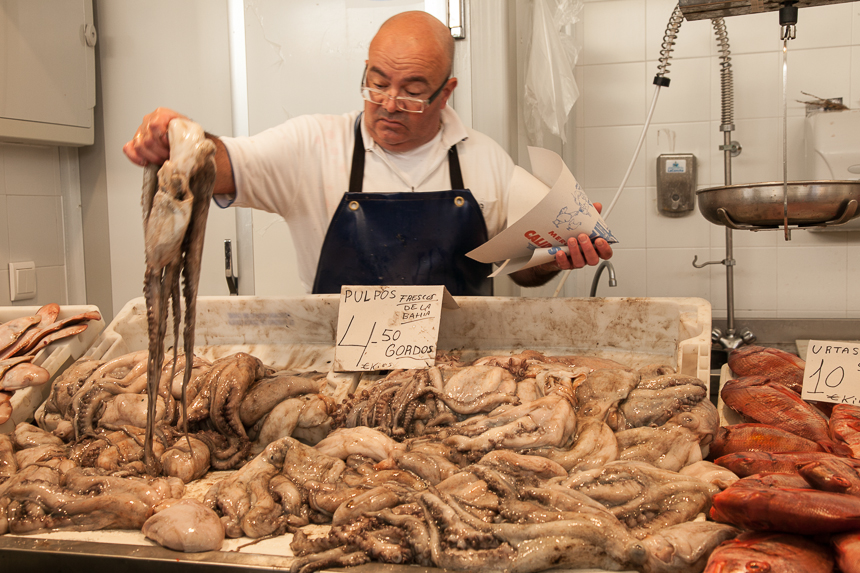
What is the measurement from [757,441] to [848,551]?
48 centimetres

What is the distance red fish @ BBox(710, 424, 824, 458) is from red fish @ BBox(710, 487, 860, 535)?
36cm

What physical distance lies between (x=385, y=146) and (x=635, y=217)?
1792mm

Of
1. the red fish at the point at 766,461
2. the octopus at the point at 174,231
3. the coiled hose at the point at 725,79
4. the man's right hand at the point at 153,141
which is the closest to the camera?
the red fish at the point at 766,461

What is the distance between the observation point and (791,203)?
1.57m

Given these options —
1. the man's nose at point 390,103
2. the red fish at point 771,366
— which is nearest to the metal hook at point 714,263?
the red fish at point 771,366

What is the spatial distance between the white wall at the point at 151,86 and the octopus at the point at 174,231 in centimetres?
215

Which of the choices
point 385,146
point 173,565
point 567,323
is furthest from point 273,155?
point 173,565

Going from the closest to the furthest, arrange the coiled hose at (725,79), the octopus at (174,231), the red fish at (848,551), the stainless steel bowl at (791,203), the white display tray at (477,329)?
the red fish at (848,551)
the octopus at (174,231)
the stainless steel bowl at (791,203)
the white display tray at (477,329)
the coiled hose at (725,79)

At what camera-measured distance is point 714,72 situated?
3.36 meters

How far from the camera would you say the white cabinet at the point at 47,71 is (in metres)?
3.02

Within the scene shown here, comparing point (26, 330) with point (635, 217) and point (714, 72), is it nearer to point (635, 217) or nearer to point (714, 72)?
point (635, 217)

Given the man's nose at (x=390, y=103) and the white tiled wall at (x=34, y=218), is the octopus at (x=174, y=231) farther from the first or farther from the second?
the white tiled wall at (x=34, y=218)

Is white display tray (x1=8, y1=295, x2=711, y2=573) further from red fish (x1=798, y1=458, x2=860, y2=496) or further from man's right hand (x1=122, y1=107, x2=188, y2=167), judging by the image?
man's right hand (x1=122, y1=107, x2=188, y2=167)

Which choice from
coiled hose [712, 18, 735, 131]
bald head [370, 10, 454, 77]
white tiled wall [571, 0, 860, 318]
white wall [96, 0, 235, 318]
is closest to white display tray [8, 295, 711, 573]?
bald head [370, 10, 454, 77]
